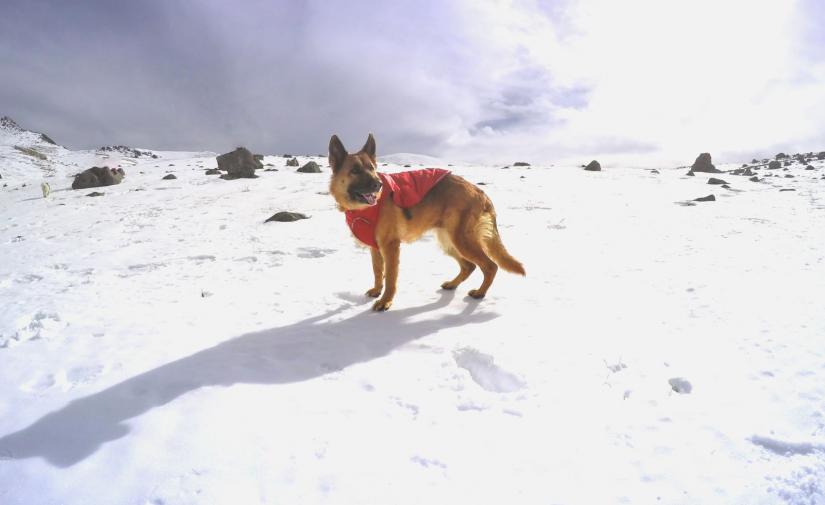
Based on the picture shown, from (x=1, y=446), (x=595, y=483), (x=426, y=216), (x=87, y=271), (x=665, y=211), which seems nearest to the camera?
(x=595, y=483)

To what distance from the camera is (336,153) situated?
5.75 meters

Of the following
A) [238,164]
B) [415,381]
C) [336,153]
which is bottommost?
[415,381]

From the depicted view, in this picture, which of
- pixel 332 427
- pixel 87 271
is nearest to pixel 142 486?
pixel 332 427

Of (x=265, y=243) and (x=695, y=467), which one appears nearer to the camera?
(x=695, y=467)

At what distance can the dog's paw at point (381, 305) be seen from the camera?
5.48 m

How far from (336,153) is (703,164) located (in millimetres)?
40128

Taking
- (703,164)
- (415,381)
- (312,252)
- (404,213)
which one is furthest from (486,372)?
(703,164)

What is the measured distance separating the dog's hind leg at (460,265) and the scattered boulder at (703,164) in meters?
37.3

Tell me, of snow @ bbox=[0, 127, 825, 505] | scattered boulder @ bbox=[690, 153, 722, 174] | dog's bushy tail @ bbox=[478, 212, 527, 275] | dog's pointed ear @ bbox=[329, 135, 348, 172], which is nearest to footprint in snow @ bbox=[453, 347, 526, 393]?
snow @ bbox=[0, 127, 825, 505]

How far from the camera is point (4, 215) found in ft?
51.6

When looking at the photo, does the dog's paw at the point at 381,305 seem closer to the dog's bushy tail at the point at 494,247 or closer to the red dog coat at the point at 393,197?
the red dog coat at the point at 393,197

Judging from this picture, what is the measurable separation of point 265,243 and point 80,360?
5630mm

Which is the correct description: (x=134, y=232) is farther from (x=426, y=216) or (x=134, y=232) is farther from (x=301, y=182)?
(x=301, y=182)

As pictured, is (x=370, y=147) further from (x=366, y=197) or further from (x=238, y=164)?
(x=238, y=164)
